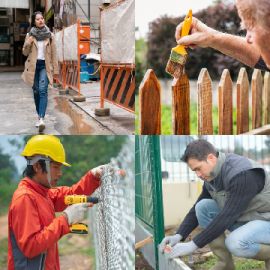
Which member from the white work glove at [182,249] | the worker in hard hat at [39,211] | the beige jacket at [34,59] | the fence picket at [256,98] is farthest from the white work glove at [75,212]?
the fence picket at [256,98]

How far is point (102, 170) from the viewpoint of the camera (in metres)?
2.42

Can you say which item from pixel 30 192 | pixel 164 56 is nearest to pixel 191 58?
pixel 164 56

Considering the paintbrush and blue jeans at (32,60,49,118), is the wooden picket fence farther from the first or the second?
blue jeans at (32,60,49,118)

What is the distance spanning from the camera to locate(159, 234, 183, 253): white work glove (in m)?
2.39

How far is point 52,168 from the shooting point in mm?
2242

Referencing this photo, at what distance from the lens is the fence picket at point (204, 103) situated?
8.64 feet

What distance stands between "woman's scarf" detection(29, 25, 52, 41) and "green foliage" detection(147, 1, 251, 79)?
18.3 inches

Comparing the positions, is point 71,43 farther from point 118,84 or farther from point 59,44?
point 118,84

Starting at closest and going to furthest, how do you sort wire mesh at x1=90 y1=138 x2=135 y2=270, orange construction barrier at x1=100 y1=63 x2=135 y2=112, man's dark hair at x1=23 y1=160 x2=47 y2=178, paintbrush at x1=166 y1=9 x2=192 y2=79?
paintbrush at x1=166 y1=9 x2=192 y2=79, man's dark hair at x1=23 y1=160 x2=47 y2=178, wire mesh at x1=90 y1=138 x2=135 y2=270, orange construction barrier at x1=100 y1=63 x2=135 y2=112

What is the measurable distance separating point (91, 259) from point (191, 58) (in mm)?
1056

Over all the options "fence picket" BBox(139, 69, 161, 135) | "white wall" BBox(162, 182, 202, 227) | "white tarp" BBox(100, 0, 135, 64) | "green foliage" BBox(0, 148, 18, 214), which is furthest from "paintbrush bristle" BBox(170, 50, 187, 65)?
"green foliage" BBox(0, 148, 18, 214)

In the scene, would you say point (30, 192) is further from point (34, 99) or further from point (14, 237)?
point (34, 99)

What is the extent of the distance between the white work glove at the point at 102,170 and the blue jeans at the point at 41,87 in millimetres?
342

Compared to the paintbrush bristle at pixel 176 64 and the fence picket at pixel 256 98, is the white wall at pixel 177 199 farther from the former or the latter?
the fence picket at pixel 256 98
